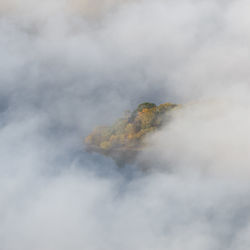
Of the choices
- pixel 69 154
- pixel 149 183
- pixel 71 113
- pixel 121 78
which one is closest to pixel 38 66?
pixel 121 78

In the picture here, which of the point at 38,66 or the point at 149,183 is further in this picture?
the point at 38,66

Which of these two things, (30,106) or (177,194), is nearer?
(177,194)

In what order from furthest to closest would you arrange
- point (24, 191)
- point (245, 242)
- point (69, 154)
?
1. point (69, 154)
2. point (24, 191)
3. point (245, 242)

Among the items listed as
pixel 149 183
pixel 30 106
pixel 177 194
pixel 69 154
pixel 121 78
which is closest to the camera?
pixel 177 194

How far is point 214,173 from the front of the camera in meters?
54.0

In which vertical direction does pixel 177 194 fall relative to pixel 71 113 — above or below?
below

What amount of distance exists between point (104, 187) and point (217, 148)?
68.0 ft

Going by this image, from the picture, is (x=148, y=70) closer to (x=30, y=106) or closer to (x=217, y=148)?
(x=30, y=106)

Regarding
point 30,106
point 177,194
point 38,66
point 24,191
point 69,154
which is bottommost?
point 177,194

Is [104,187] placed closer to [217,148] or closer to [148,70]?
[217,148]

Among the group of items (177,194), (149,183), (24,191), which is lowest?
(177,194)

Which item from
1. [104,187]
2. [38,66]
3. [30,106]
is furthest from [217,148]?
[38,66]

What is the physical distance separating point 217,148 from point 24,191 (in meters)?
32.4

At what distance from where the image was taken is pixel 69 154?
6994 cm
